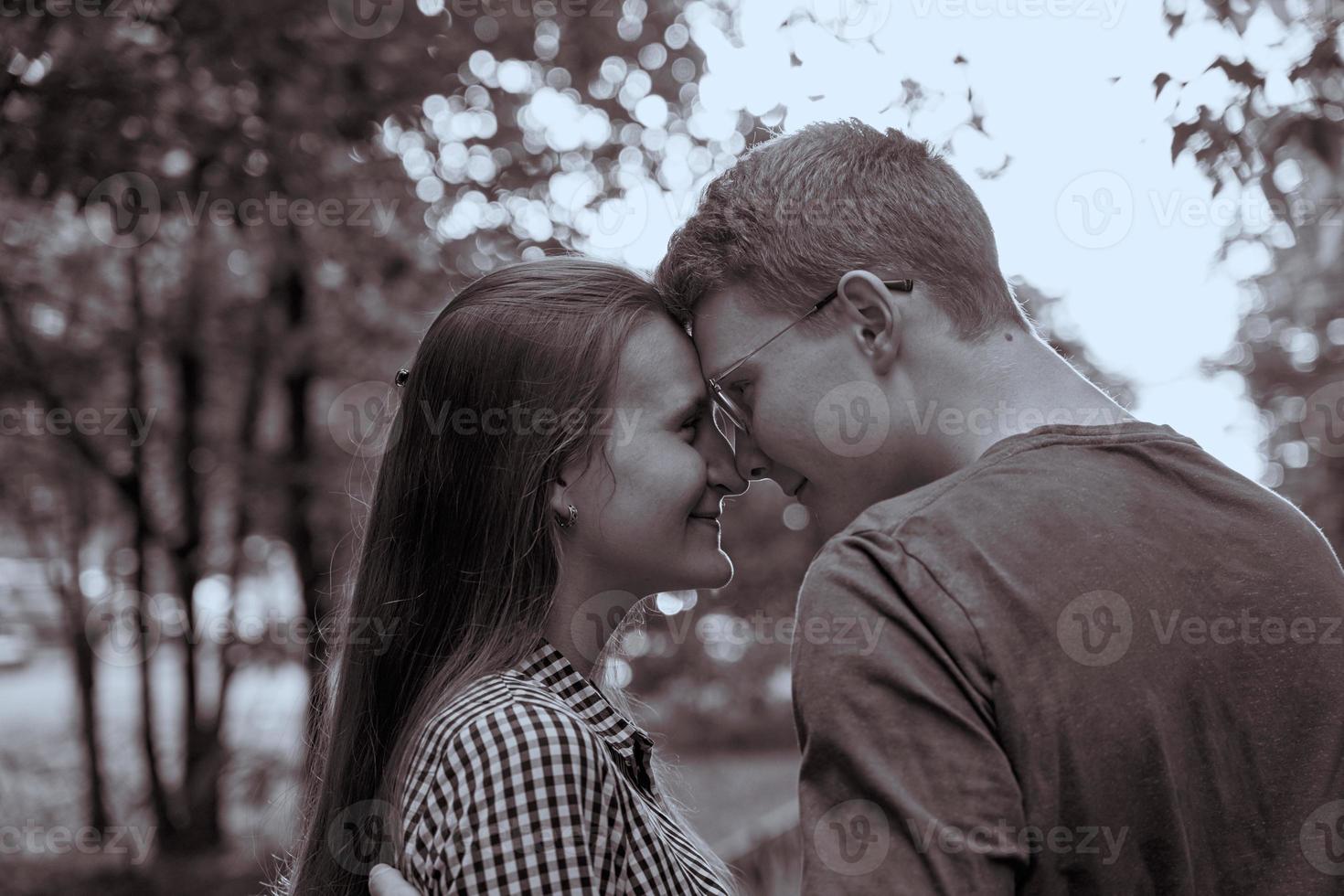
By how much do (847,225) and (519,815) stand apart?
1049 mm

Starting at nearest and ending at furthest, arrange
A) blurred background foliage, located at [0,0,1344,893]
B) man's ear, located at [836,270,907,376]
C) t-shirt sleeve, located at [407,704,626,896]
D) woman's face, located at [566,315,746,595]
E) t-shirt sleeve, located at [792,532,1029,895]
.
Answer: t-shirt sleeve, located at [792,532,1029,895]
t-shirt sleeve, located at [407,704,626,896]
man's ear, located at [836,270,907,376]
woman's face, located at [566,315,746,595]
blurred background foliage, located at [0,0,1344,893]

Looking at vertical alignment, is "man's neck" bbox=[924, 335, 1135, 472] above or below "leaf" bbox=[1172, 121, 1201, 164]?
below

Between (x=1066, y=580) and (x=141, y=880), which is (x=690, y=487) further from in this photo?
(x=141, y=880)

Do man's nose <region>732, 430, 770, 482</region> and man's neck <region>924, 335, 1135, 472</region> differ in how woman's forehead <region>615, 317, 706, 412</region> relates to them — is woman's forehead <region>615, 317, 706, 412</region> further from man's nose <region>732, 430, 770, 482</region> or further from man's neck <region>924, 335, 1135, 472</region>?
man's neck <region>924, 335, 1135, 472</region>

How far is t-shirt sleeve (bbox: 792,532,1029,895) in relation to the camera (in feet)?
4.36

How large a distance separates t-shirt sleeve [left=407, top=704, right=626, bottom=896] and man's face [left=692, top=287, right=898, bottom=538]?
0.60 meters

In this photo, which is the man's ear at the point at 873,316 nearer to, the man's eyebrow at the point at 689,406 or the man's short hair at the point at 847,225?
the man's short hair at the point at 847,225

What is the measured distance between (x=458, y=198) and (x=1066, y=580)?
4.36m

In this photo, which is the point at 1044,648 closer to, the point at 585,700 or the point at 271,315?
the point at 585,700

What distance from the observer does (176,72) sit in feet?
15.2

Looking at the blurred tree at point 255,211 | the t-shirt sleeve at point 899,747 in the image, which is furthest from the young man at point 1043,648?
the blurred tree at point 255,211

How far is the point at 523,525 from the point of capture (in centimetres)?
220

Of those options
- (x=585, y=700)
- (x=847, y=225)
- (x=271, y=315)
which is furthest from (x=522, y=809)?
(x=271, y=315)

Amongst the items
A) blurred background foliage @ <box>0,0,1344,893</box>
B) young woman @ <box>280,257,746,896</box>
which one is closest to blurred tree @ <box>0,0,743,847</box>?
blurred background foliage @ <box>0,0,1344,893</box>
